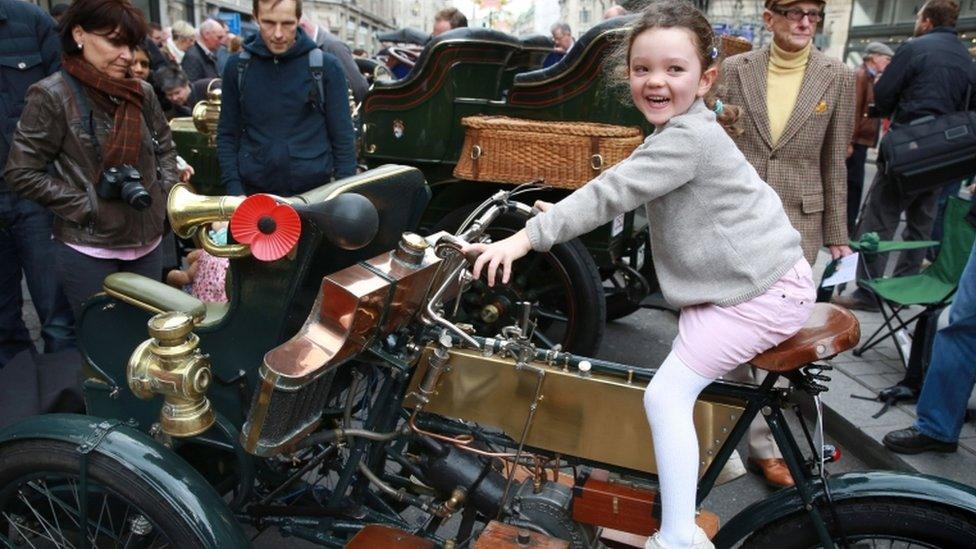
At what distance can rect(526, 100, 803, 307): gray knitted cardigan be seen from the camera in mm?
1622

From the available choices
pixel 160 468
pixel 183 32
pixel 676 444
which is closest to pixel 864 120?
pixel 676 444

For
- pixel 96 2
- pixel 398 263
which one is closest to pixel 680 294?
pixel 398 263

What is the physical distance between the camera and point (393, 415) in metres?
1.90

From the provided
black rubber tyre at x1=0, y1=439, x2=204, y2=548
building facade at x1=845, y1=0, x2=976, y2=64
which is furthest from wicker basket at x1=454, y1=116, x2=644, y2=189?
building facade at x1=845, y1=0, x2=976, y2=64

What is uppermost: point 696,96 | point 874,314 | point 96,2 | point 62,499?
point 96,2

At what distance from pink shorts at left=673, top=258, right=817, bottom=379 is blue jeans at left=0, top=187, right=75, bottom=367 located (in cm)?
266

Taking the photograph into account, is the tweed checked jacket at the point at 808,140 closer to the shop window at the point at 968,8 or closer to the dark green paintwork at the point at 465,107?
the dark green paintwork at the point at 465,107

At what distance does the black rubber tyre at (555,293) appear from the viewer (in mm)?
3465

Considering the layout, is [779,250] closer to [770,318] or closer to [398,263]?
[770,318]

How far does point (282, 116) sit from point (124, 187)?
848mm

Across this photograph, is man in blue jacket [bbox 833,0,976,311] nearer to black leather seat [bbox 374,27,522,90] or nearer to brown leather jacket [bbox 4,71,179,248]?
black leather seat [bbox 374,27,522,90]

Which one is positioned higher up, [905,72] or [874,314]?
[905,72]

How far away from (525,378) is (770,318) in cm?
61

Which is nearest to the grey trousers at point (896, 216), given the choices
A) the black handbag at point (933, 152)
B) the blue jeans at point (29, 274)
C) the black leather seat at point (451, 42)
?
the black handbag at point (933, 152)
